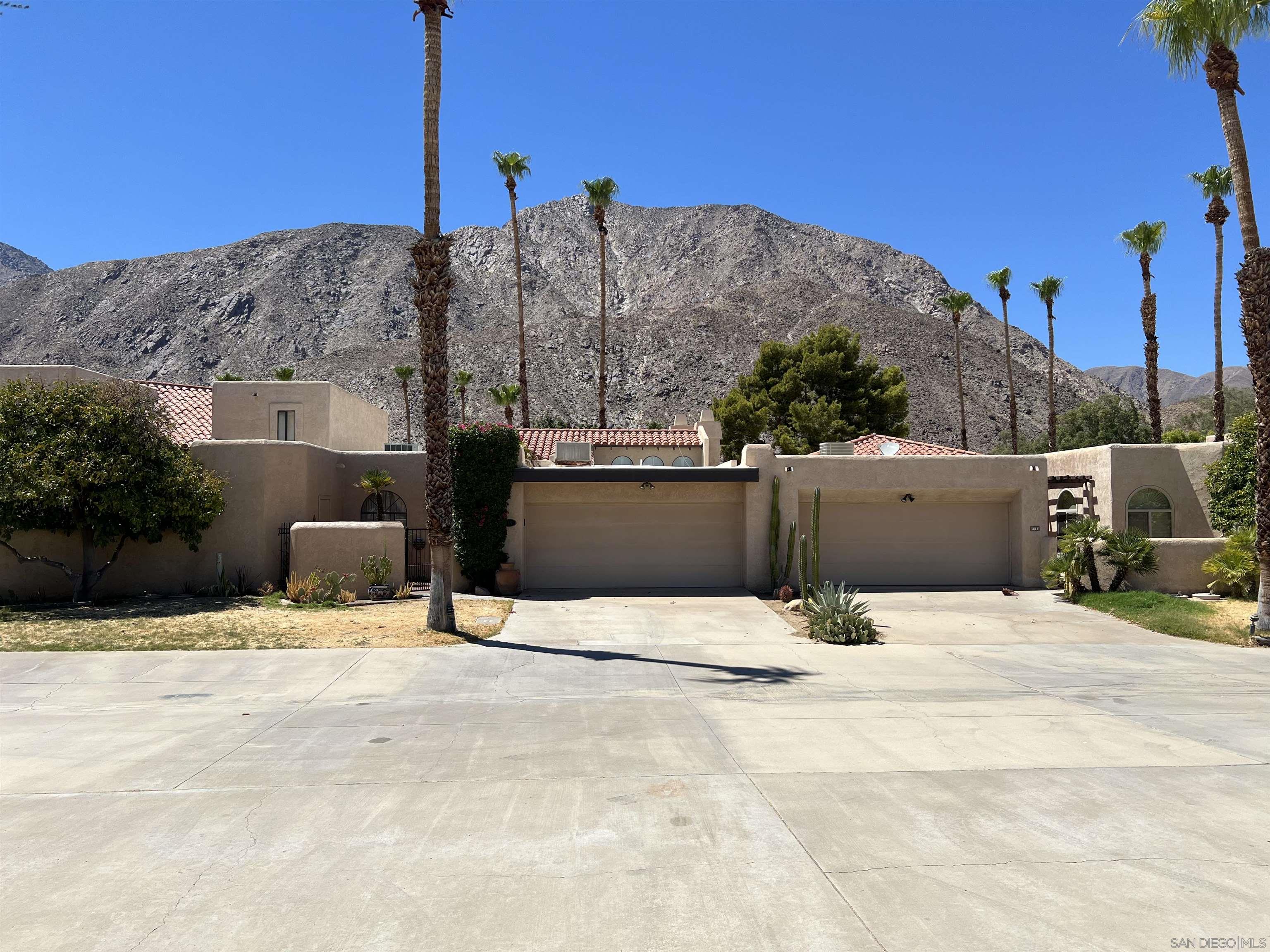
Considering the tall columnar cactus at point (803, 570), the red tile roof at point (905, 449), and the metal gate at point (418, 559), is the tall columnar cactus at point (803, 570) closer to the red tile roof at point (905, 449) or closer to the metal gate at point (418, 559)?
the red tile roof at point (905, 449)

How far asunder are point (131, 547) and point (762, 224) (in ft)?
449

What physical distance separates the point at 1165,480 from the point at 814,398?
24695mm

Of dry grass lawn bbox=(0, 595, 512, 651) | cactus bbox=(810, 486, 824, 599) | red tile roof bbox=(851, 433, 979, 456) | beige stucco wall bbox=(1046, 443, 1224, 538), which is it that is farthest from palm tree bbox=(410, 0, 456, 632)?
beige stucco wall bbox=(1046, 443, 1224, 538)

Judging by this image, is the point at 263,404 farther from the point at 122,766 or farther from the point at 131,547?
the point at 122,766

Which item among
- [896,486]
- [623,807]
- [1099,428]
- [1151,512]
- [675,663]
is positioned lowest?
[675,663]

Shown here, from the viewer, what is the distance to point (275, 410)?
27.8 meters

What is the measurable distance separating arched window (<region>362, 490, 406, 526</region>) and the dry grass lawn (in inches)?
213

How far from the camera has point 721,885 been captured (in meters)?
5.34

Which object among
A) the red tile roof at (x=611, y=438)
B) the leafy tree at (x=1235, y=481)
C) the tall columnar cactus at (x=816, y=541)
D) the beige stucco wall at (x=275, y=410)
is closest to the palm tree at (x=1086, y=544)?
the leafy tree at (x=1235, y=481)

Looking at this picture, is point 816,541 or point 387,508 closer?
point 816,541

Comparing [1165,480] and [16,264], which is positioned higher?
[16,264]

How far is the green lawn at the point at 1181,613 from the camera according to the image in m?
16.7

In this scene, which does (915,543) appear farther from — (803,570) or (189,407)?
(189,407)

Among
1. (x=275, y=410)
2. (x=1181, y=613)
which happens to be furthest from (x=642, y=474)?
(x=275, y=410)
